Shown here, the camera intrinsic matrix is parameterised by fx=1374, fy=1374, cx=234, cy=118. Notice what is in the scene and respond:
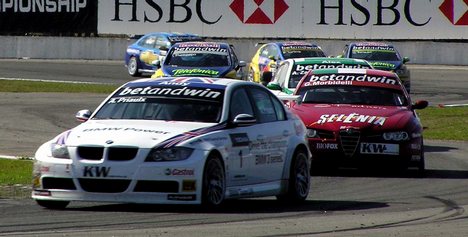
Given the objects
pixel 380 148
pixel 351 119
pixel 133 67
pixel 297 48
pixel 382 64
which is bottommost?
pixel 133 67

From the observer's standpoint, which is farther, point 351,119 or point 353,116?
point 353,116

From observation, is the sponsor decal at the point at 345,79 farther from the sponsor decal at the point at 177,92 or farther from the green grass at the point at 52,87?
the green grass at the point at 52,87

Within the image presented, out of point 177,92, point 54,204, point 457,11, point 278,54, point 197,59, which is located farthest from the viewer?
point 457,11

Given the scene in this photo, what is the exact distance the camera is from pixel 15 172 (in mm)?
16906

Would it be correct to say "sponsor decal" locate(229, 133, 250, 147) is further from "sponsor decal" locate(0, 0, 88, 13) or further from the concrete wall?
"sponsor decal" locate(0, 0, 88, 13)

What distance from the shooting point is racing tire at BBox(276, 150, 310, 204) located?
44.9 feet

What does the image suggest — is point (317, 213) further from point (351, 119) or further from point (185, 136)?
point (351, 119)

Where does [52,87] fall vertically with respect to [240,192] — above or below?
below

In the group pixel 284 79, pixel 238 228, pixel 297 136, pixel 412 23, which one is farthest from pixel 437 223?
pixel 412 23

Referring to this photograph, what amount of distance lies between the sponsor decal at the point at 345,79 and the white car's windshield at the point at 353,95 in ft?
0.41

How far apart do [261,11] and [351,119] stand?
31.2m

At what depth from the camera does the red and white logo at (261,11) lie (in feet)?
158

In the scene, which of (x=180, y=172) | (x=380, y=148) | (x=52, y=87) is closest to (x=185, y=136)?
(x=180, y=172)

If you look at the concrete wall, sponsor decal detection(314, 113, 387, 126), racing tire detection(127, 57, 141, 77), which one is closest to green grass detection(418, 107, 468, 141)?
sponsor decal detection(314, 113, 387, 126)
